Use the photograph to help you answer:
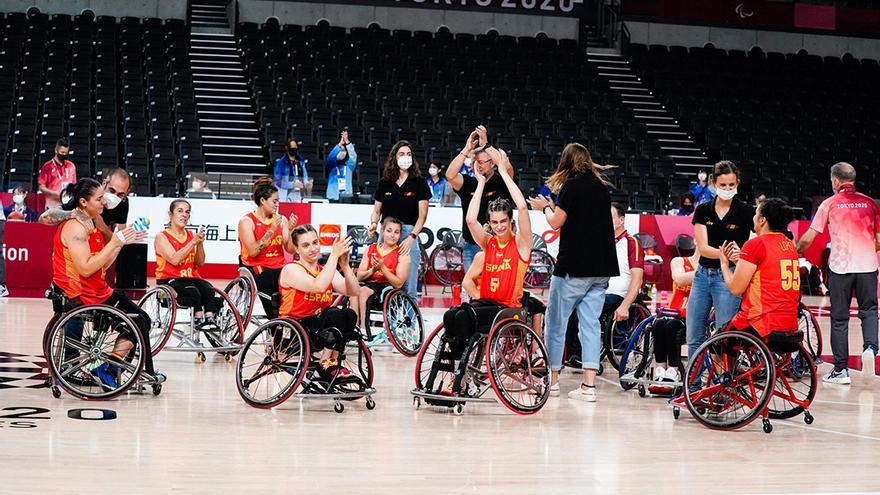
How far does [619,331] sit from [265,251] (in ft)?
8.89

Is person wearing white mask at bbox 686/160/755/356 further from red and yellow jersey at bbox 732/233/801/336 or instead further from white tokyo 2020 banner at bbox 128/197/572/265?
white tokyo 2020 banner at bbox 128/197/572/265

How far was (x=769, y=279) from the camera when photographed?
571 cm

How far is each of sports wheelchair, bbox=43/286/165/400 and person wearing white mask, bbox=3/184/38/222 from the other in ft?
25.8

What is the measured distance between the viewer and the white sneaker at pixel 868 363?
7972mm

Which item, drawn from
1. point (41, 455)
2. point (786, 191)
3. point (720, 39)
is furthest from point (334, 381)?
point (720, 39)

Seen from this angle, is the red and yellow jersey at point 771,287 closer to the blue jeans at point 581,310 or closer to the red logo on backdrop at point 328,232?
the blue jeans at point 581,310

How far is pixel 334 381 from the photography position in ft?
19.7

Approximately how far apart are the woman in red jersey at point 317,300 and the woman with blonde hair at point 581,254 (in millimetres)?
1254

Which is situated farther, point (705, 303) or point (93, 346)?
point (705, 303)

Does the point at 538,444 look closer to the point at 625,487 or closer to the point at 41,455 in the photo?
the point at 625,487

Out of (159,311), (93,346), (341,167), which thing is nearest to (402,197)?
(159,311)

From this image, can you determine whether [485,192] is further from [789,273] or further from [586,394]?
[789,273]

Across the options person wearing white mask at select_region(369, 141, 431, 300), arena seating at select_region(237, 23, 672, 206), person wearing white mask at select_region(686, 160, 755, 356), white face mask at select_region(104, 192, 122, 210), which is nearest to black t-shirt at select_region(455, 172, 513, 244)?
person wearing white mask at select_region(369, 141, 431, 300)

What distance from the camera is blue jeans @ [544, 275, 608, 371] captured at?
21.1ft
